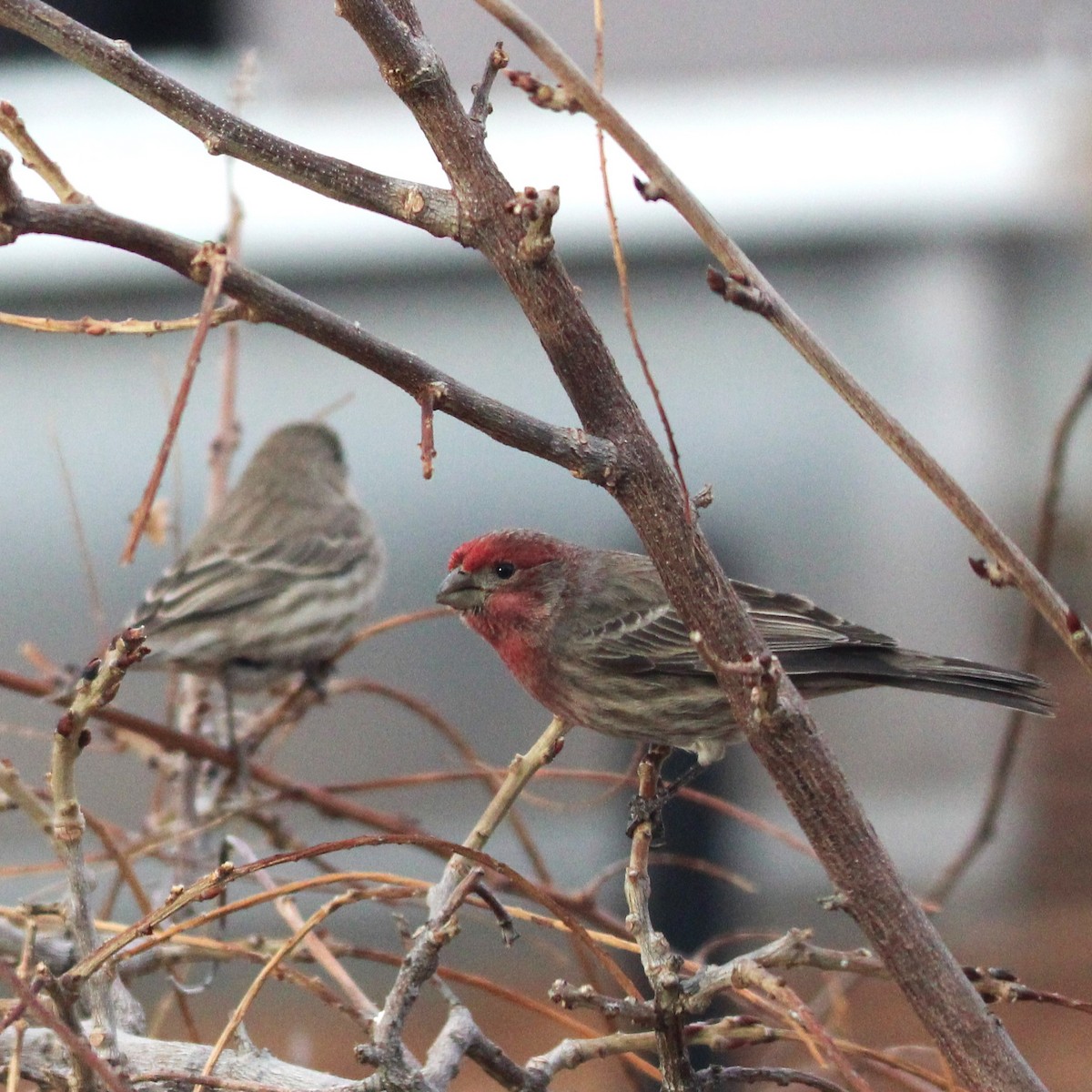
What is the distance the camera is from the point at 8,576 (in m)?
8.39

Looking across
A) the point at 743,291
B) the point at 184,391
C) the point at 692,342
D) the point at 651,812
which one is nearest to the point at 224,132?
the point at 184,391

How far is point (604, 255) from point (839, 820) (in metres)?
8.01

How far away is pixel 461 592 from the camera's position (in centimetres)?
306

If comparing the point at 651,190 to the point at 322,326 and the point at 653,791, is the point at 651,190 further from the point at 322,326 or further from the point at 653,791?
the point at 653,791

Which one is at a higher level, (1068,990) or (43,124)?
(43,124)

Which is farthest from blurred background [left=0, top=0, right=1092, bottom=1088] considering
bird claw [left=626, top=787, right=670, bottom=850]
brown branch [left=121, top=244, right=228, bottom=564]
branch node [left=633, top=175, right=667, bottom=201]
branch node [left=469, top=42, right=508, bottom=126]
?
brown branch [left=121, top=244, right=228, bottom=564]

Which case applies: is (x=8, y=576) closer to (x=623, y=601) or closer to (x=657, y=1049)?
(x=623, y=601)

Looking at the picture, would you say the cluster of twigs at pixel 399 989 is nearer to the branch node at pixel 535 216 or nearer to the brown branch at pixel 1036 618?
the branch node at pixel 535 216

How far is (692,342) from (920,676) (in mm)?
6987

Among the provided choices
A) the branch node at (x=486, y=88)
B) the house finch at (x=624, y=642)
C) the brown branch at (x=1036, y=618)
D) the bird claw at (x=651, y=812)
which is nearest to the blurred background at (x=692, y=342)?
the house finch at (x=624, y=642)

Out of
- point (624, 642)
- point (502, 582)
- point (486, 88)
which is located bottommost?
point (624, 642)

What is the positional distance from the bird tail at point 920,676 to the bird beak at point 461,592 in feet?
2.24

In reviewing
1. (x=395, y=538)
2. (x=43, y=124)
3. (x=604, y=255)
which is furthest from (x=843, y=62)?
(x=43, y=124)

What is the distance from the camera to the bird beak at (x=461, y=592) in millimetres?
3028
